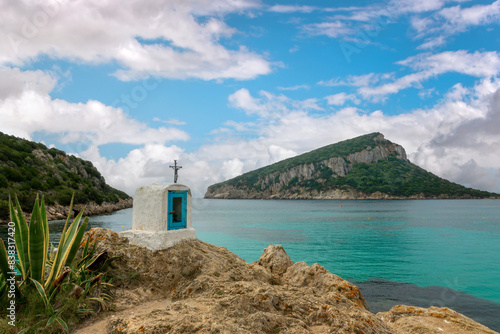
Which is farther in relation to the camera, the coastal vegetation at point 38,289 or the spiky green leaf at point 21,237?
the spiky green leaf at point 21,237

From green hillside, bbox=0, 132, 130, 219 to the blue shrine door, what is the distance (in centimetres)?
3073

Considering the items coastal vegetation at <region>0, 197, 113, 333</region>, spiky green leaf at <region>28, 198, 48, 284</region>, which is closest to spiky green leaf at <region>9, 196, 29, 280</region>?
coastal vegetation at <region>0, 197, 113, 333</region>

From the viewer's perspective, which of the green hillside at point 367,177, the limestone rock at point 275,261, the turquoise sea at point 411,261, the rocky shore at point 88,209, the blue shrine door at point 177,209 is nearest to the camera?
the blue shrine door at point 177,209

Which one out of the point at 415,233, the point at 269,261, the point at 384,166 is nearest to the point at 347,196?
the point at 384,166

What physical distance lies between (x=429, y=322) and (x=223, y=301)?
5.84 m

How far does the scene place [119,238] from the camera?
8.55 metres

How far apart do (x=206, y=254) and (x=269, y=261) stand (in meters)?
4.17

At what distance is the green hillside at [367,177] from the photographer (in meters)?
159

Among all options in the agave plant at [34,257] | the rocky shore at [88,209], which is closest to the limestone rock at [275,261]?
the agave plant at [34,257]

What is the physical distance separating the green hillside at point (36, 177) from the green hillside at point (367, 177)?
129270 mm

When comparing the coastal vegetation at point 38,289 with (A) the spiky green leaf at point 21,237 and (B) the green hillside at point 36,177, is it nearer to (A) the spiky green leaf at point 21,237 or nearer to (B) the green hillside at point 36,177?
(A) the spiky green leaf at point 21,237

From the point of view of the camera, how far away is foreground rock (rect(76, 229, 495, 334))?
529 cm

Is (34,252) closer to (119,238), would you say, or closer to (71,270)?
(71,270)

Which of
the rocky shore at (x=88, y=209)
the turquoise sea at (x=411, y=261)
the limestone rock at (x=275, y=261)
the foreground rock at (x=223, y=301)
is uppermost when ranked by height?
the foreground rock at (x=223, y=301)
